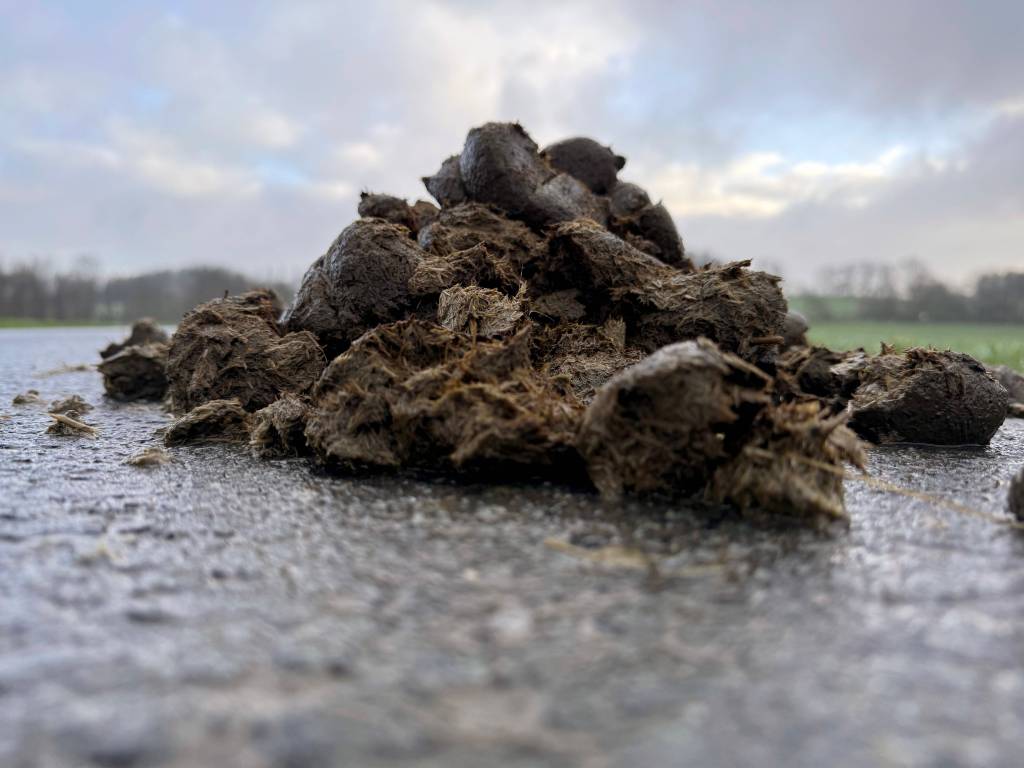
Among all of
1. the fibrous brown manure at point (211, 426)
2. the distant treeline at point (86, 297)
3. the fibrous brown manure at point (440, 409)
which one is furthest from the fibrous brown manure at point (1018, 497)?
the distant treeline at point (86, 297)

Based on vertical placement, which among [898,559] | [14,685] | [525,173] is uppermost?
[525,173]

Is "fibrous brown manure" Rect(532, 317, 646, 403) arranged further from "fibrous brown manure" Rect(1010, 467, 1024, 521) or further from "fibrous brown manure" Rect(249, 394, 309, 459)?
"fibrous brown manure" Rect(1010, 467, 1024, 521)

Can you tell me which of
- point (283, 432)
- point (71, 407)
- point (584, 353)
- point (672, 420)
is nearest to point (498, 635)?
point (672, 420)

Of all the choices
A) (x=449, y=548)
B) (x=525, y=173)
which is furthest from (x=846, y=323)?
(x=449, y=548)

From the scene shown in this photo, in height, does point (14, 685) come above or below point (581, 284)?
below

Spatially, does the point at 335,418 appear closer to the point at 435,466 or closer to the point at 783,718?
the point at 435,466

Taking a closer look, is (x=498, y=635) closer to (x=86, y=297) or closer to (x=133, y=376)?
(x=133, y=376)
